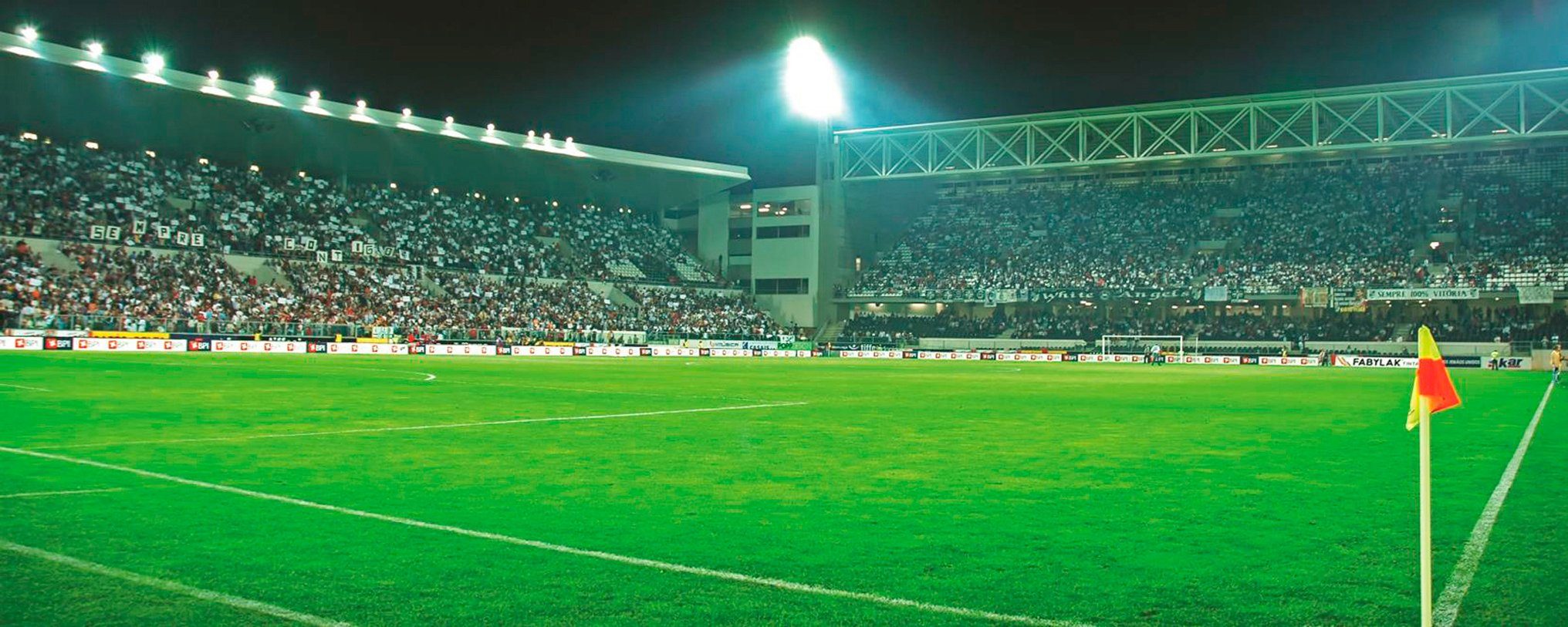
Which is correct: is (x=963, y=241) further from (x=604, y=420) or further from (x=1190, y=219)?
(x=604, y=420)

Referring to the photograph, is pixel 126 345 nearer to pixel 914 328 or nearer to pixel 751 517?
pixel 751 517

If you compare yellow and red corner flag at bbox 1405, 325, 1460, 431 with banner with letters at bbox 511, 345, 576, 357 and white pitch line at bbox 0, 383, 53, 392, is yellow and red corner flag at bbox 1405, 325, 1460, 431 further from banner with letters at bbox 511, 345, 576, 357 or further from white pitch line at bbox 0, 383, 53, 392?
banner with letters at bbox 511, 345, 576, 357

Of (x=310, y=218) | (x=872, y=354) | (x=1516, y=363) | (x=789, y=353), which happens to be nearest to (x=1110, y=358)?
(x=872, y=354)

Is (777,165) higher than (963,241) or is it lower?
higher

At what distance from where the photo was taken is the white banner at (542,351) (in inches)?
2042

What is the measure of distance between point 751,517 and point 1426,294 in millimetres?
57464

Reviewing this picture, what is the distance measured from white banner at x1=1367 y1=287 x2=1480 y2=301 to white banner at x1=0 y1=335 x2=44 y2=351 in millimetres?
61489

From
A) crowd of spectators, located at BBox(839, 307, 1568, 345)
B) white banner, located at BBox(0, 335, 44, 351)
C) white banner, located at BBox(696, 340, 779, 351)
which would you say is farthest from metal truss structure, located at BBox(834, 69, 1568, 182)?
white banner, located at BBox(0, 335, 44, 351)

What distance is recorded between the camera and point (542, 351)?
53.0 meters

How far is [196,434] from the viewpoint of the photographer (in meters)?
11.8

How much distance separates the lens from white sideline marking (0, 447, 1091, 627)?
189 inches

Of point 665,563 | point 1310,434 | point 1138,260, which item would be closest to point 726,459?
point 665,563

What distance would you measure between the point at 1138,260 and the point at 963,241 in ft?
40.5

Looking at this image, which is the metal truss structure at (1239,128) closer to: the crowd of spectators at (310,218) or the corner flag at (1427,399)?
the crowd of spectators at (310,218)
